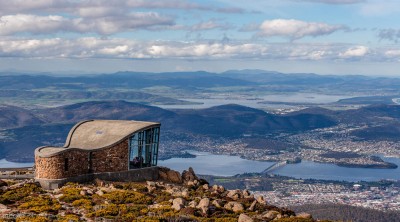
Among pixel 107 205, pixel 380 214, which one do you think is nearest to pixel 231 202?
pixel 107 205

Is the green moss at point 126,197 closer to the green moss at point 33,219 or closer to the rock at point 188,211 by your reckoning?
the rock at point 188,211

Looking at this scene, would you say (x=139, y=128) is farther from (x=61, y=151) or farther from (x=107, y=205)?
(x=107, y=205)

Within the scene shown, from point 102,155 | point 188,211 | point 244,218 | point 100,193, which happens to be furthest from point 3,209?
point 102,155

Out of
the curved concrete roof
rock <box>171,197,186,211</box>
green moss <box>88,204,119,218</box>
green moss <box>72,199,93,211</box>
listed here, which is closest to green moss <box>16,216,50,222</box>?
green moss <box>88,204,119,218</box>

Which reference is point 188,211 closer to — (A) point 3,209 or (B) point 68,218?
(B) point 68,218

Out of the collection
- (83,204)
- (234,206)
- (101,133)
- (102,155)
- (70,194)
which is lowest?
(234,206)

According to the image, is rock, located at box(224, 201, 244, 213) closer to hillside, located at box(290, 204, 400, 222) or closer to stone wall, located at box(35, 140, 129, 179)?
stone wall, located at box(35, 140, 129, 179)


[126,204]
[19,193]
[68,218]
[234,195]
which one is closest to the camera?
[68,218]
